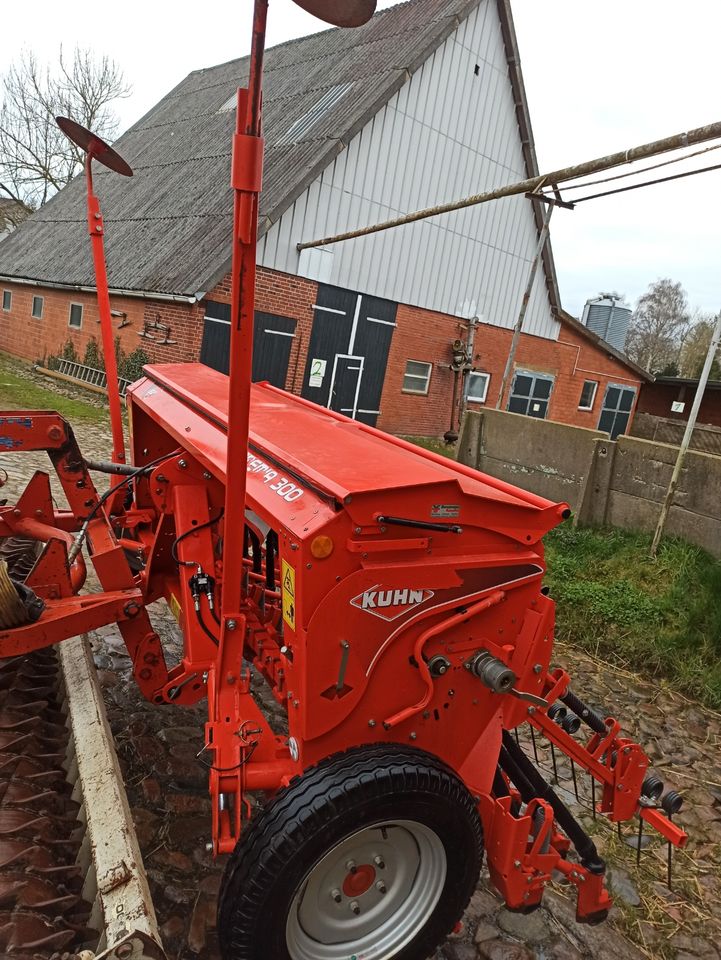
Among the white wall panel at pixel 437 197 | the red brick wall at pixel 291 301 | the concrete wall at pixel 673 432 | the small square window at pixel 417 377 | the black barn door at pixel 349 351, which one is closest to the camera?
the red brick wall at pixel 291 301

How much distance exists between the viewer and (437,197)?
1441 cm

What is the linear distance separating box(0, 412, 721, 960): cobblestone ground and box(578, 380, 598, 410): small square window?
15.6m

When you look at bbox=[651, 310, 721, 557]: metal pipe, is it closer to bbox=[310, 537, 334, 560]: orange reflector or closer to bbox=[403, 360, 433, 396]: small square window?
bbox=[310, 537, 334, 560]: orange reflector

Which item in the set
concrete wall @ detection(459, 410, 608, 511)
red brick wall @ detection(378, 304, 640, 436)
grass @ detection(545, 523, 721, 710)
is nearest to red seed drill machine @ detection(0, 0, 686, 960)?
grass @ detection(545, 523, 721, 710)

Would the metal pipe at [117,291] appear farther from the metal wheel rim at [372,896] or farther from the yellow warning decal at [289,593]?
the metal wheel rim at [372,896]

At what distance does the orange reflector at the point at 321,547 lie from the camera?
191cm

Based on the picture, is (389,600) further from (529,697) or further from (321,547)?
(529,697)

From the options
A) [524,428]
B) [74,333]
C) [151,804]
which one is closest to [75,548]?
[151,804]

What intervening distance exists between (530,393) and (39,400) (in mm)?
12051

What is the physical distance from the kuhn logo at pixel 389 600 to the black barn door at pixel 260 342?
10.1m

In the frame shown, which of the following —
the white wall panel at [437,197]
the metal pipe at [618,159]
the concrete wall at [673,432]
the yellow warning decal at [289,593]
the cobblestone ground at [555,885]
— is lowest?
the cobblestone ground at [555,885]

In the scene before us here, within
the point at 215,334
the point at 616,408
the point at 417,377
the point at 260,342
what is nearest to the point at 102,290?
the point at 215,334

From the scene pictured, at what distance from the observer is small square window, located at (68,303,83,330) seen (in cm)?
1515

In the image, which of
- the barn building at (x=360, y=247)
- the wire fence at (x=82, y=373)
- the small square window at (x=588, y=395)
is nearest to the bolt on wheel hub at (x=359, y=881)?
the barn building at (x=360, y=247)
